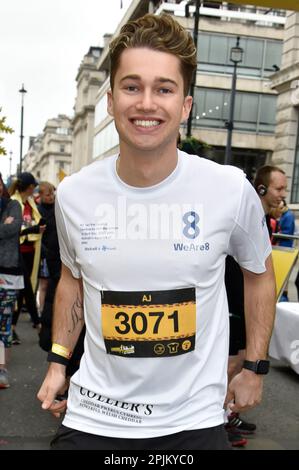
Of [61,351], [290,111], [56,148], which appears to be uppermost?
[56,148]

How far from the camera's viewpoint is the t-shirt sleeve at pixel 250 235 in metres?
2.04

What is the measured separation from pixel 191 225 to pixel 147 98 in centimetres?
46

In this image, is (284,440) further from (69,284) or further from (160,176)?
(160,176)

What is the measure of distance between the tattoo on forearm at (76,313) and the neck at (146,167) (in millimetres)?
552

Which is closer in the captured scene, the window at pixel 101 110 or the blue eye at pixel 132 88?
the blue eye at pixel 132 88

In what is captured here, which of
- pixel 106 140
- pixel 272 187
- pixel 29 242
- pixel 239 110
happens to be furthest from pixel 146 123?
pixel 106 140

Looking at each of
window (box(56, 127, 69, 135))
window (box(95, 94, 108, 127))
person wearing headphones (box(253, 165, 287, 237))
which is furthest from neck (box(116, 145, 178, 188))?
window (box(56, 127, 69, 135))

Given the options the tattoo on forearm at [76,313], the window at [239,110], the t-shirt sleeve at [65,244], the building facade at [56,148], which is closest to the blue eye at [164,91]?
the t-shirt sleeve at [65,244]

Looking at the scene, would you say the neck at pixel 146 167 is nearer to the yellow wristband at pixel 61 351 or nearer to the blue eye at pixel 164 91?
the blue eye at pixel 164 91

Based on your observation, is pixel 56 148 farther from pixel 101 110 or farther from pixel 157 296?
pixel 157 296

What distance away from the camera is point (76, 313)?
226 cm

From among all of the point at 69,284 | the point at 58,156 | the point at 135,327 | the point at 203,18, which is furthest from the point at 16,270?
the point at 58,156

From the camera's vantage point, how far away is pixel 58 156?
130625 mm
